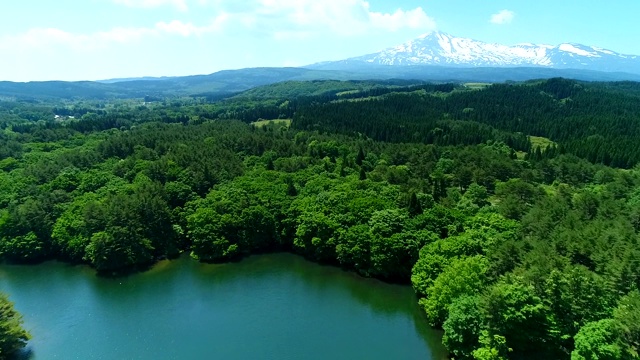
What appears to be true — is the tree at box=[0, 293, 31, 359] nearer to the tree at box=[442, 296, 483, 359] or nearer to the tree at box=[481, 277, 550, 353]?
the tree at box=[442, 296, 483, 359]

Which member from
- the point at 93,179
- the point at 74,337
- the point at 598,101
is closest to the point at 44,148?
the point at 93,179

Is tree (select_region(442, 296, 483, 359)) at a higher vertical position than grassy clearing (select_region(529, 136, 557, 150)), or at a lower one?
higher

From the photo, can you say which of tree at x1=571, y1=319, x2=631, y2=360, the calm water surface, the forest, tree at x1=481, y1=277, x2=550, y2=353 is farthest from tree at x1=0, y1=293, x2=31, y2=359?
tree at x1=571, y1=319, x2=631, y2=360

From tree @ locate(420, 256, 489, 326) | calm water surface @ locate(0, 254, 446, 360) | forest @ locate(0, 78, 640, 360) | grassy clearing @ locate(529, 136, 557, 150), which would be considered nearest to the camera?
forest @ locate(0, 78, 640, 360)

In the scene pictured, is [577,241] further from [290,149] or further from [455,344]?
[290,149]

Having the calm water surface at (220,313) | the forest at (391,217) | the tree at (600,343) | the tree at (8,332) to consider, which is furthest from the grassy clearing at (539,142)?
the tree at (8,332)

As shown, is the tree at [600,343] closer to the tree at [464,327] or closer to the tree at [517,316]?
the tree at [517,316]

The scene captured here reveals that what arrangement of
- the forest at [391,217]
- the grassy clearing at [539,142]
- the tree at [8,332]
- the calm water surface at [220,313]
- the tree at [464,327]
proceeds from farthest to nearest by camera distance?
the grassy clearing at [539,142]
the calm water surface at [220,313]
the tree at [8,332]
the tree at [464,327]
the forest at [391,217]
